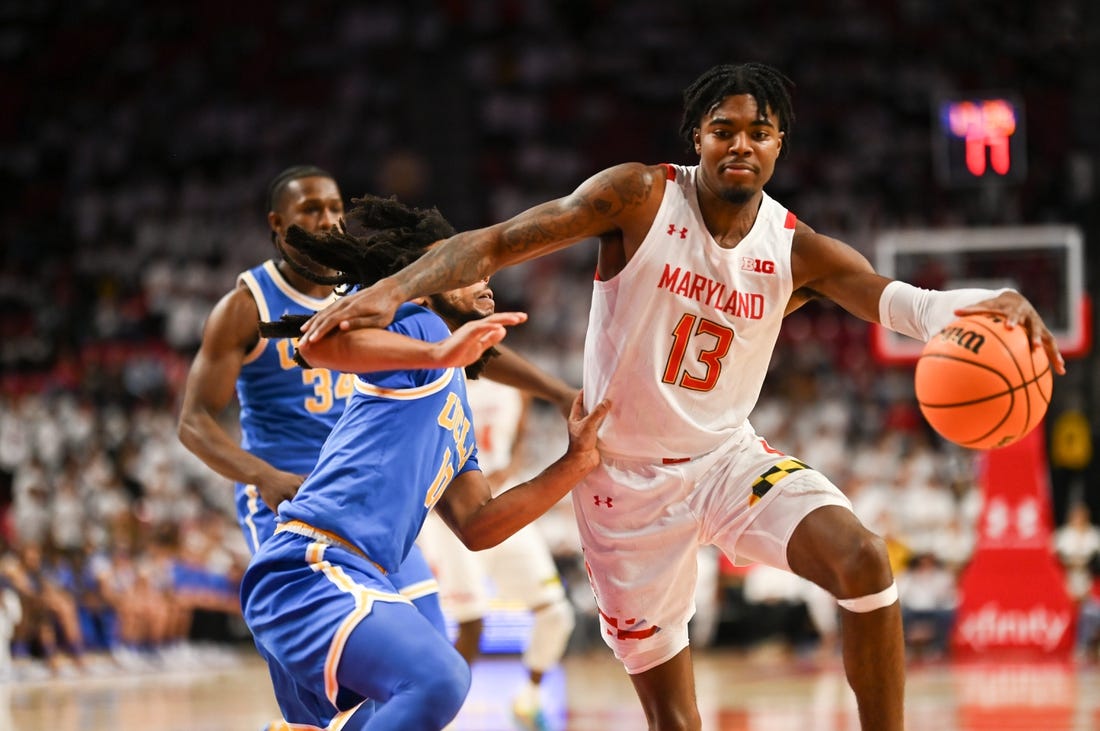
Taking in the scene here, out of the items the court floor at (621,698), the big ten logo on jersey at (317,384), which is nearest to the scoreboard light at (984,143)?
the court floor at (621,698)

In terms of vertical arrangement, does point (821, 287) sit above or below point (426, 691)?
above

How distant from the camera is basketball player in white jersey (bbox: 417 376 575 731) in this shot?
7801mm

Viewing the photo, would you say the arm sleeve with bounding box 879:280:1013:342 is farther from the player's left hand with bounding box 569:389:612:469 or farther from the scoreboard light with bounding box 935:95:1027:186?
the scoreboard light with bounding box 935:95:1027:186

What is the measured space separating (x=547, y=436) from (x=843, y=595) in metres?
12.6

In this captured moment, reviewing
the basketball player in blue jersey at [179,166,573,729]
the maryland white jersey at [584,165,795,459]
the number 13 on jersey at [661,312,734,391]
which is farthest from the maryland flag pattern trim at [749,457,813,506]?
the basketball player in blue jersey at [179,166,573,729]

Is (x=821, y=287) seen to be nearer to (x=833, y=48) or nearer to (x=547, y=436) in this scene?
(x=547, y=436)

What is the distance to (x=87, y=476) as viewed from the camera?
14.9 metres

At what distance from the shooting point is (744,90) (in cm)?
448

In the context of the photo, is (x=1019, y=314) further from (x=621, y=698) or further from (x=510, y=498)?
(x=621, y=698)

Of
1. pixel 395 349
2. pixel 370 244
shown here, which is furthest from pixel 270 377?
pixel 395 349

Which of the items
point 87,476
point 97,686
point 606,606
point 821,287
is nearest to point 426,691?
point 606,606

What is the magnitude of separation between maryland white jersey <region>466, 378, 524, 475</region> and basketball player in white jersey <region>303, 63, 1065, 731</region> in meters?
3.68

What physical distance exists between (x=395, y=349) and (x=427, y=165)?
18.3m

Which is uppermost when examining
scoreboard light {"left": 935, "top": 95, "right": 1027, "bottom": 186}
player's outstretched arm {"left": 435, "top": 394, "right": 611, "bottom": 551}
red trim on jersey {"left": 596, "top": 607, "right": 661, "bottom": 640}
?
scoreboard light {"left": 935, "top": 95, "right": 1027, "bottom": 186}
